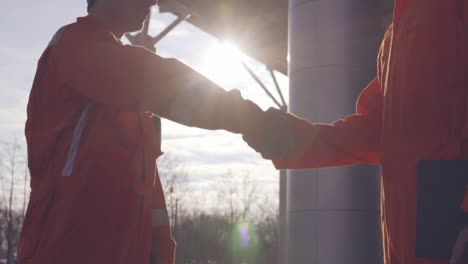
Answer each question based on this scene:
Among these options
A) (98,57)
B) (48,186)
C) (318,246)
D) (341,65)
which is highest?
(341,65)

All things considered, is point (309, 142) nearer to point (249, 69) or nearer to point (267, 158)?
point (267, 158)

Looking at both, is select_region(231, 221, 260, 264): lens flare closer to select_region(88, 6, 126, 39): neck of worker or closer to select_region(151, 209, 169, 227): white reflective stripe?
select_region(151, 209, 169, 227): white reflective stripe

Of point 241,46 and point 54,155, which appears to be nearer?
point 54,155

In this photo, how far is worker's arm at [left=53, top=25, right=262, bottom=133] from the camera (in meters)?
2.18

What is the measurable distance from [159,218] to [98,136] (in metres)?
0.49

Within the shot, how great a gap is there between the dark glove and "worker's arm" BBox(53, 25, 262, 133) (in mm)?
214

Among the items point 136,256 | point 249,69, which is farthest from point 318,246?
point 249,69

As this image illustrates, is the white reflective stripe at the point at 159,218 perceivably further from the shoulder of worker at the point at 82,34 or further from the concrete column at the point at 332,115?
the concrete column at the point at 332,115

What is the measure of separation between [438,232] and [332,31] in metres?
4.06

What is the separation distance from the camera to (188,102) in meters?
2.29

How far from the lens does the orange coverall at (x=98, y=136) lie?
2137 millimetres

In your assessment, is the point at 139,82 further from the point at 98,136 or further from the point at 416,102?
the point at 416,102

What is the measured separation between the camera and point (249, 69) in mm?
10883

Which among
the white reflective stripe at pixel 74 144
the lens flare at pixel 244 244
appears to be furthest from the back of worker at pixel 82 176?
the lens flare at pixel 244 244
